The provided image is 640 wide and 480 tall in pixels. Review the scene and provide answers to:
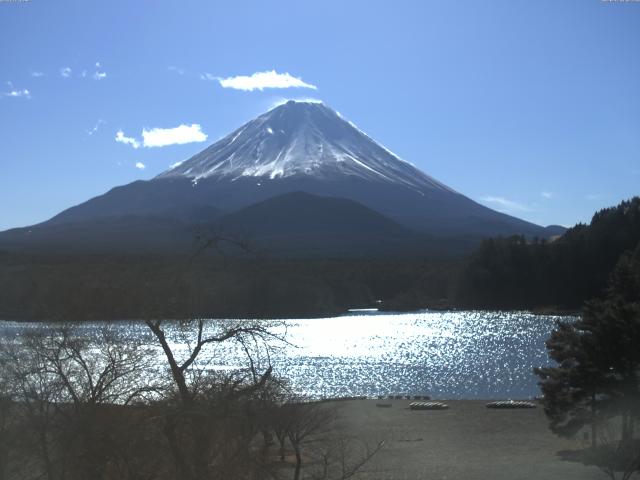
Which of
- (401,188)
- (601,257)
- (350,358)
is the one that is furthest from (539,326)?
(401,188)

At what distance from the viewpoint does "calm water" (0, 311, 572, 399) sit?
1294 inches

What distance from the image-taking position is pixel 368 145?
165500 mm

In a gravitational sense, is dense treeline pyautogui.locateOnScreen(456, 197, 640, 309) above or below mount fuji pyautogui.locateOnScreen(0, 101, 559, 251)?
below

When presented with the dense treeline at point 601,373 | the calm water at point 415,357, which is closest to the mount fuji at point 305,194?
the calm water at point 415,357

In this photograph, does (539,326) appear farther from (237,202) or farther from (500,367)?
(237,202)

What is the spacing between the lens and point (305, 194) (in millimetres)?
122188

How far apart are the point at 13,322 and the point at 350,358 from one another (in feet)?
99.4

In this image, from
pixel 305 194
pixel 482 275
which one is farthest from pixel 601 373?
pixel 305 194

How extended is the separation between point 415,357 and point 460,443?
77.7 feet

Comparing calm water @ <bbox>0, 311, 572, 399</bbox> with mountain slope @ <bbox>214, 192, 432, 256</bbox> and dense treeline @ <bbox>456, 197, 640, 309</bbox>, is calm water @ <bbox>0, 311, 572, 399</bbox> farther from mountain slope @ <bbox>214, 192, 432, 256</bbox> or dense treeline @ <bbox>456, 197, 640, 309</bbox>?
mountain slope @ <bbox>214, 192, 432, 256</bbox>

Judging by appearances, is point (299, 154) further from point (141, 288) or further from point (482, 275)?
point (141, 288)

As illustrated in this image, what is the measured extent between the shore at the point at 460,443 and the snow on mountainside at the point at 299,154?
11977cm

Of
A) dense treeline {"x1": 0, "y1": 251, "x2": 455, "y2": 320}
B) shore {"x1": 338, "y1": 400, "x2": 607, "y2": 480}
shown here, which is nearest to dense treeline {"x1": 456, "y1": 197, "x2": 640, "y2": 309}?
dense treeline {"x1": 0, "y1": 251, "x2": 455, "y2": 320}

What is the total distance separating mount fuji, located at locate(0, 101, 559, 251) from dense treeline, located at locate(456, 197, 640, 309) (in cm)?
2404
